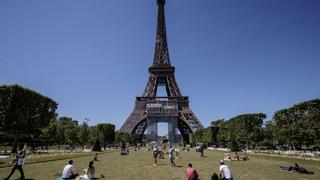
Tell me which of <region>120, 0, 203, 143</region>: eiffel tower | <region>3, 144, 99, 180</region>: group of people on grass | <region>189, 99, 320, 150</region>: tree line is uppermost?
<region>120, 0, 203, 143</region>: eiffel tower

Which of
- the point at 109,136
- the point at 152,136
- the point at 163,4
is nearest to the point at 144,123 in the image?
the point at 152,136

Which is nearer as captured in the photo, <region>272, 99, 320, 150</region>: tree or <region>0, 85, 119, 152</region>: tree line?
<region>0, 85, 119, 152</region>: tree line

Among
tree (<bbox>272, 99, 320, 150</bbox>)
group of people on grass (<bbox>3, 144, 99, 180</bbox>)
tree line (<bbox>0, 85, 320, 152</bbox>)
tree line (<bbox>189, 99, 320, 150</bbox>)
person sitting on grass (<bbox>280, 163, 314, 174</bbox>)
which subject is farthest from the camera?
tree line (<bbox>189, 99, 320, 150</bbox>)

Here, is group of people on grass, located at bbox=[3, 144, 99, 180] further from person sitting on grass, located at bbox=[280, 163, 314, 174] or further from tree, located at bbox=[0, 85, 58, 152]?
tree, located at bbox=[0, 85, 58, 152]

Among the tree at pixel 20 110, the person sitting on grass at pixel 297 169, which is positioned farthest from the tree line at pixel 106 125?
the person sitting on grass at pixel 297 169

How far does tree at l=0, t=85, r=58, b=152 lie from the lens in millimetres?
39688

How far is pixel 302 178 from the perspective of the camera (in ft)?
50.1

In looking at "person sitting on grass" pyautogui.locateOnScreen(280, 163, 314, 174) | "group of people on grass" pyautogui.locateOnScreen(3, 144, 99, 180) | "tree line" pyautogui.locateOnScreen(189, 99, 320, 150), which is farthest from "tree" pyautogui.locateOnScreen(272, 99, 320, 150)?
"group of people on grass" pyautogui.locateOnScreen(3, 144, 99, 180)

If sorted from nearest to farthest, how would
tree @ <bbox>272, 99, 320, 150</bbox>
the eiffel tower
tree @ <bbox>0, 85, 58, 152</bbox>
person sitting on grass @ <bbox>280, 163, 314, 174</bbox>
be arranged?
person sitting on grass @ <bbox>280, 163, 314, 174</bbox>, tree @ <bbox>0, 85, 58, 152</bbox>, tree @ <bbox>272, 99, 320, 150</bbox>, the eiffel tower

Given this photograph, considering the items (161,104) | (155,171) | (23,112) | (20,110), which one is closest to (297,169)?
(155,171)

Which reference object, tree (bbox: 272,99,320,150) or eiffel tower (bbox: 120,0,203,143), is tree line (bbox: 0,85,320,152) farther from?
eiffel tower (bbox: 120,0,203,143)

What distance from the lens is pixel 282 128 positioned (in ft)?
164

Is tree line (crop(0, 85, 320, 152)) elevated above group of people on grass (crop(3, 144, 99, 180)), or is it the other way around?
tree line (crop(0, 85, 320, 152))

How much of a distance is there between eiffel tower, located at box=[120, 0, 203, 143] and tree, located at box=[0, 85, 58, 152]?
138 feet
